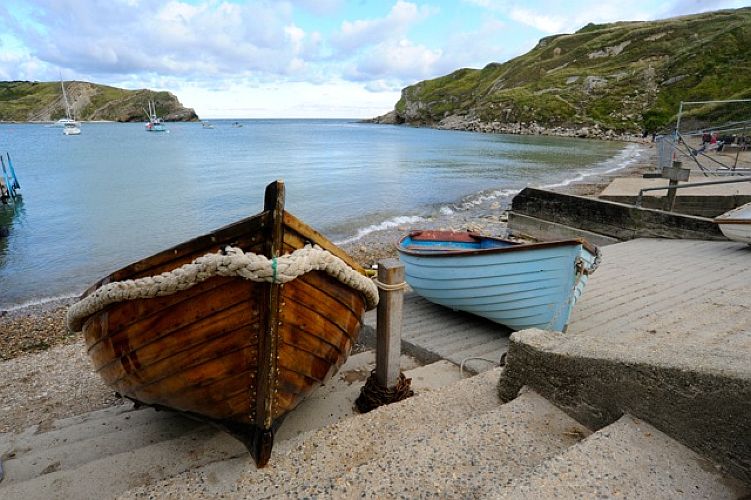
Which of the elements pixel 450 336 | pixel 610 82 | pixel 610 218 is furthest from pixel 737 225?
pixel 610 82

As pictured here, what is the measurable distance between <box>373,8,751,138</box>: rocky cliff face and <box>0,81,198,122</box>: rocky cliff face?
365ft

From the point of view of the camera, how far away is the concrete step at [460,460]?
2.12 m

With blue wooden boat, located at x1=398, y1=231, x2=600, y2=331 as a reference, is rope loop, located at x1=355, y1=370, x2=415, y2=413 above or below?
below

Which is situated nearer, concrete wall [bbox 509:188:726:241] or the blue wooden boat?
the blue wooden boat

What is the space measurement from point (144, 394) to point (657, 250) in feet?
28.9

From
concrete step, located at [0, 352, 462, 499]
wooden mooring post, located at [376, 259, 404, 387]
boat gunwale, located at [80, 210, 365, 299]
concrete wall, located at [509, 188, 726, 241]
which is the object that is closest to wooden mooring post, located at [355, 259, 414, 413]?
wooden mooring post, located at [376, 259, 404, 387]

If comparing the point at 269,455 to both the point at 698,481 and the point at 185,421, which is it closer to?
the point at 185,421

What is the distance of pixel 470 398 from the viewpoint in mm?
3316

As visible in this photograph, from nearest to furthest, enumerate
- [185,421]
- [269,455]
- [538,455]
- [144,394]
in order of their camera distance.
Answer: [538,455] → [269,455] → [144,394] → [185,421]

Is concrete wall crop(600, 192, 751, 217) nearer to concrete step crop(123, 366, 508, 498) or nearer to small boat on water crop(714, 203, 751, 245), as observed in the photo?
small boat on water crop(714, 203, 751, 245)

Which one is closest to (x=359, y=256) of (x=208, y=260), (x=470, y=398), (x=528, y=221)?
(x=528, y=221)

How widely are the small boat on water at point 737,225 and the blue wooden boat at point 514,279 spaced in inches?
181

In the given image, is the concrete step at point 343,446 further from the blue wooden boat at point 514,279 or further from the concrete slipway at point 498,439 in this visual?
the blue wooden boat at point 514,279

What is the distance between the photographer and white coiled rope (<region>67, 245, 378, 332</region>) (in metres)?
2.43
